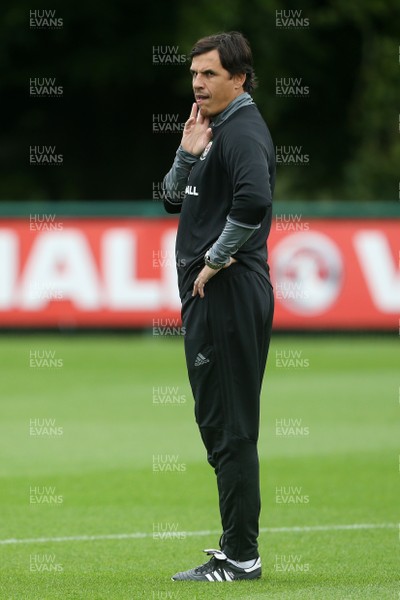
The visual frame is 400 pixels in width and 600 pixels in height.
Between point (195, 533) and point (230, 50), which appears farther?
point (195, 533)

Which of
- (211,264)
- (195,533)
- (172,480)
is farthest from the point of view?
(172,480)

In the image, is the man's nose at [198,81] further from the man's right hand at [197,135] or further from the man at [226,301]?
the man's right hand at [197,135]

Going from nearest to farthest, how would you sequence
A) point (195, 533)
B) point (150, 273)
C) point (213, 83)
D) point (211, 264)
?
point (211, 264) → point (213, 83) → point (195, 533) → point (150, 273)

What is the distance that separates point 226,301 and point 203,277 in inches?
7.0

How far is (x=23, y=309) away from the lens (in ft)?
68.1

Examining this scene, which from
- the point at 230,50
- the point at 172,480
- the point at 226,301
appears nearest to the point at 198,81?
the point at 230,50

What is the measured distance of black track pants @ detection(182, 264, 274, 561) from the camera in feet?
21.9

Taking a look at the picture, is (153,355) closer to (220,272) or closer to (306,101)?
(220,272)

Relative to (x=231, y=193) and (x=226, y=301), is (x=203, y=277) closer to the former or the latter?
(x=226, y=301)

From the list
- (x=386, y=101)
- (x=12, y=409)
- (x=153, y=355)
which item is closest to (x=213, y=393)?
(x=12, y=409)

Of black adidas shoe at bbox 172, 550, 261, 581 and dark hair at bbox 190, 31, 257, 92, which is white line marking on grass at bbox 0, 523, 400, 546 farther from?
dark hair at bbox 190, 31, 257, 92

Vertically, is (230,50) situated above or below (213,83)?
above

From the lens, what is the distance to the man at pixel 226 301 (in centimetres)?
665

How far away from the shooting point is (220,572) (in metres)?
6.82
